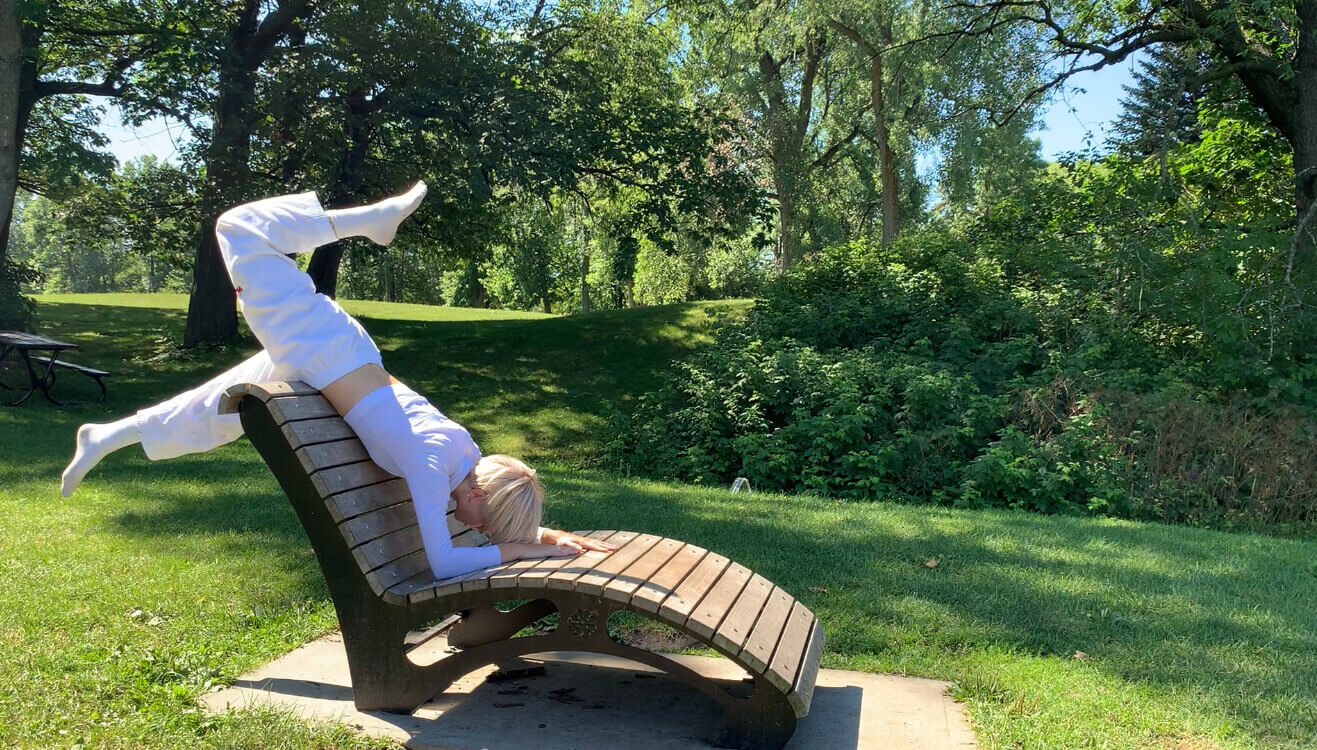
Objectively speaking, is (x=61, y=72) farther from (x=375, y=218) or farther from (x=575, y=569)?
(x=575, y=569)

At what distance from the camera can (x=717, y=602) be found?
3318 millimetres

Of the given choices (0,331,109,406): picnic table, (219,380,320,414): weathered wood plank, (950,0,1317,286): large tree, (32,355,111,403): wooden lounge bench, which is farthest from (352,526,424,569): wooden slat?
(32,355,111,403): wooden lounge bench

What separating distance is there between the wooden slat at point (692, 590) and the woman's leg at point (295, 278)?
1589mm

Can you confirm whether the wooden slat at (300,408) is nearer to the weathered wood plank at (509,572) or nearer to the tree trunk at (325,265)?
the weathered wood plank at (509,572)

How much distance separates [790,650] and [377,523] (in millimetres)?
1689

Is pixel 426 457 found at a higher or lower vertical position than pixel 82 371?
higher

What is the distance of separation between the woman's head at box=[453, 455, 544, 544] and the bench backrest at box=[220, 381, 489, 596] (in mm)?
268

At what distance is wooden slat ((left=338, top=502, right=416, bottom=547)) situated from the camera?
10.9ft

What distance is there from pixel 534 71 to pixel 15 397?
10.1m

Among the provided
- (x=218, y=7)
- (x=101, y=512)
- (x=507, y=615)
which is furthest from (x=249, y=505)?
(x=218, y=7)

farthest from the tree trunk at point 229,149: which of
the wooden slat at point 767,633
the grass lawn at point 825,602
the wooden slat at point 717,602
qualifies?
the wooden slat at point 767,633

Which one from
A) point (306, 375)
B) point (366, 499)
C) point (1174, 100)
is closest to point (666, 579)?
point (366, 499)

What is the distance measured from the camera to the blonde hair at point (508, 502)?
3684mm

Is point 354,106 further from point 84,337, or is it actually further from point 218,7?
point 84,337
